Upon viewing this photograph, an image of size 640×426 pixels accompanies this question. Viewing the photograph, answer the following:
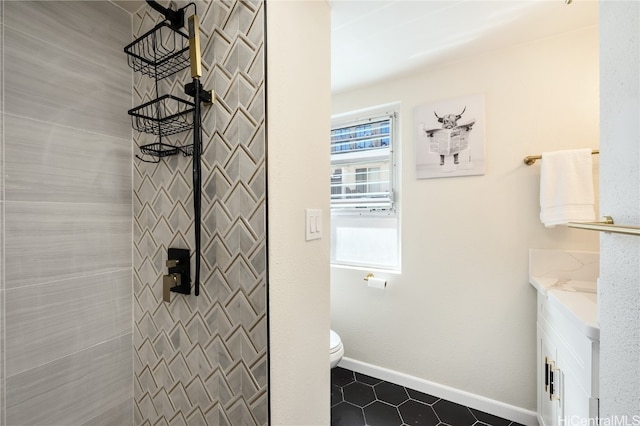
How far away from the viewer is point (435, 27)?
1528 mm

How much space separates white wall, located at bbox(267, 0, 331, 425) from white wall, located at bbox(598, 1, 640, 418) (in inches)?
34.5

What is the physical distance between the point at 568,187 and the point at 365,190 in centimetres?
125

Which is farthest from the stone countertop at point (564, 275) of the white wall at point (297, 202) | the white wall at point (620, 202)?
the white wall at point (297, 202)

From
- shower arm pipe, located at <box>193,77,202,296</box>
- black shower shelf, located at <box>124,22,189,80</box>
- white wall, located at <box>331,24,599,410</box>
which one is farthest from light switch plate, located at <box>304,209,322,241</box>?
white wall, located at <box>331,24,599,410</box>

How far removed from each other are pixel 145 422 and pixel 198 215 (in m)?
0.98

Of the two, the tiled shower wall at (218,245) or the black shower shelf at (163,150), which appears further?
the black shower shelf at (163,150)

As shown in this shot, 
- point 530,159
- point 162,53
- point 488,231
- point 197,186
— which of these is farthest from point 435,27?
point 197,186

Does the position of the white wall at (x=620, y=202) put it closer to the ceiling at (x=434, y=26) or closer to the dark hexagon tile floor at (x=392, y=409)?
the ceiling at (x=434, y=26)

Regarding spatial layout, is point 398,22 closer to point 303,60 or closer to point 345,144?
point 303,60

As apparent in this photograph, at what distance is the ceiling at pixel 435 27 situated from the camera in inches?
53.9

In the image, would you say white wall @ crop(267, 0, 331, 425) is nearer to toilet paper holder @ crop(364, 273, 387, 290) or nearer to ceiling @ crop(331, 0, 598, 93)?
ceiling @ crop(331, 0, 598, 93)

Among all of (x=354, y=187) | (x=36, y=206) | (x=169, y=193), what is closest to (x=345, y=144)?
(x=354, y=187)

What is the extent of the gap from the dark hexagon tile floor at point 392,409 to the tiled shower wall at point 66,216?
1225 millimetres

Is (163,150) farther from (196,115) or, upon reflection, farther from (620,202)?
(620,202)
